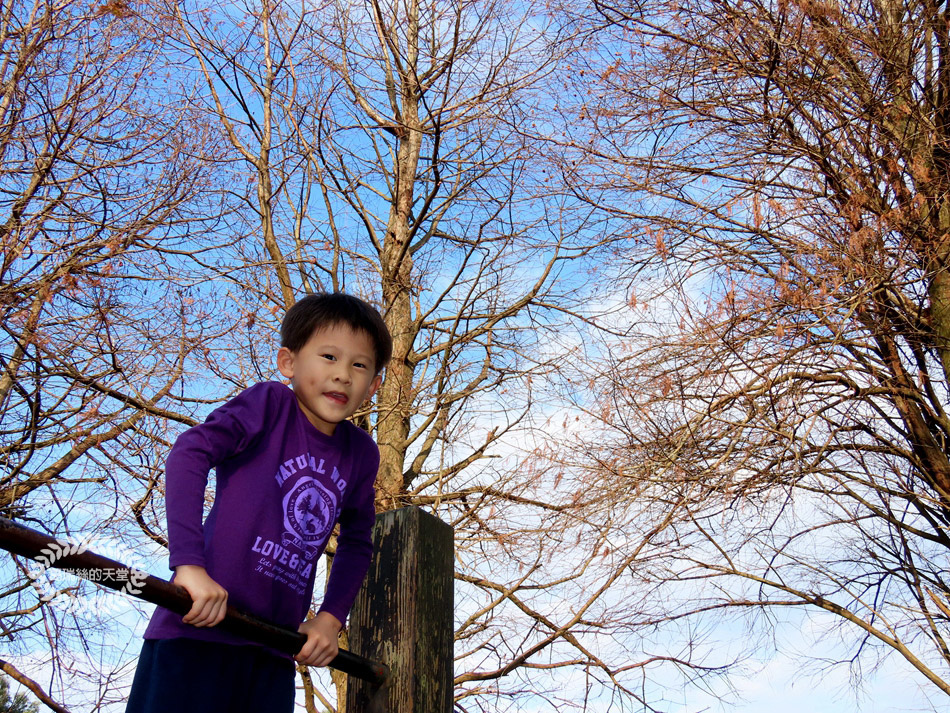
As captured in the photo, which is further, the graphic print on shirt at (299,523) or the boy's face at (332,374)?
the boy's face at (332,374)

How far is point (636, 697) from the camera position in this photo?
4730 millimetres

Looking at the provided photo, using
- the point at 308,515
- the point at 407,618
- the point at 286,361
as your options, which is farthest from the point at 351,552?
the point at 286,361

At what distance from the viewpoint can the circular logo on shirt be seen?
1.62 meters

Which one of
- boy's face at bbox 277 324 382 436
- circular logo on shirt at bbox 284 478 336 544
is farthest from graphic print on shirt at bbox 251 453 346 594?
boy's face at bbox 277 324 382 436

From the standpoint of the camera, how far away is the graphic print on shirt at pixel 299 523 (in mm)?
1568

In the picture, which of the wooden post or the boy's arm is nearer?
the boy's arm

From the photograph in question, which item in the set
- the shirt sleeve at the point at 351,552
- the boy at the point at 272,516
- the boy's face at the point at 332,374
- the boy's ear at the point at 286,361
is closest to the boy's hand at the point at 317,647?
the boy at the point at 272,516

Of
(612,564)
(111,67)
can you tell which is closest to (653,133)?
(612,564)

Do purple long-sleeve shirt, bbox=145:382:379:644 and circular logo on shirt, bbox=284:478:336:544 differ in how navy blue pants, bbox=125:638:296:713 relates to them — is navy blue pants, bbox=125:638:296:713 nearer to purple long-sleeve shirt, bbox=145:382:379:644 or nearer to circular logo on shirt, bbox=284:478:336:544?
purple long-sleeve shirt, bbox=145:382:379:644

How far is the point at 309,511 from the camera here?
5.39 feet

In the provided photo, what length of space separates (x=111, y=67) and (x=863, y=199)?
396 cm

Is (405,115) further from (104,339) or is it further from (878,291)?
(878,291)

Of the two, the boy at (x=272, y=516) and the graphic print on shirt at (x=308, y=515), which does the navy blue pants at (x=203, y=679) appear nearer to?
the boy at (x=272, y=516)

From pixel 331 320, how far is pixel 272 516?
1.50 ft
